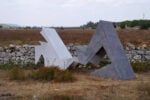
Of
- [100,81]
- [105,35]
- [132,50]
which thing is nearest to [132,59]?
[132,50]

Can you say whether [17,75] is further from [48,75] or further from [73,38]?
[73,38]

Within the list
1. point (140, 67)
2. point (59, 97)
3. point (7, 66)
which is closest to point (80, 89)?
point (59, 97)

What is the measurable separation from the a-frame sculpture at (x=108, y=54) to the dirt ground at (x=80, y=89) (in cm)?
36

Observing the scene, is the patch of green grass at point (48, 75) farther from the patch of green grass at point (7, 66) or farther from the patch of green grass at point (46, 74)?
the patch of green grass at point (7, 66)

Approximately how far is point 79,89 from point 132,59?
Answer: 21.4ft

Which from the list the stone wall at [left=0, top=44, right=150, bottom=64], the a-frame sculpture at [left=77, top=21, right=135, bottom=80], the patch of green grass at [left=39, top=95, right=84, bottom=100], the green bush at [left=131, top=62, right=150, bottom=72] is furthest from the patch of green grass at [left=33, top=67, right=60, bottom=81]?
the stone wall at [left=0, top=44, right=150, bottom=64]

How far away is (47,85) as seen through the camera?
11117mm

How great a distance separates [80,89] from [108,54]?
121 inches

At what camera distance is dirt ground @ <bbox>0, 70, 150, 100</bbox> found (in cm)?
924

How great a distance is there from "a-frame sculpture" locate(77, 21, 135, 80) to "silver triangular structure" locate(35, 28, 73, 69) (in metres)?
0.55

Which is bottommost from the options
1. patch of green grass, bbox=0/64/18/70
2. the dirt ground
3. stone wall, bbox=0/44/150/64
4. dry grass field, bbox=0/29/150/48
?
the dirt ground

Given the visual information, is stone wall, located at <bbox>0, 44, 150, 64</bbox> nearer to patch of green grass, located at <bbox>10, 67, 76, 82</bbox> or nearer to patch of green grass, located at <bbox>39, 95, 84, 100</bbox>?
patch of green grass, located at <bbox>10, 67, 76, 82</bbox>

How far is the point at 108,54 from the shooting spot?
43.3ft

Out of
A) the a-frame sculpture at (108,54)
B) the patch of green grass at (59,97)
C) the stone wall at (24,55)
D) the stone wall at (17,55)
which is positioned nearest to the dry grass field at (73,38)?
the stone wall at (24,55)
